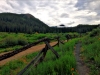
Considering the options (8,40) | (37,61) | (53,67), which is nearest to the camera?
(53,67)

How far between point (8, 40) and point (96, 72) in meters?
31.0

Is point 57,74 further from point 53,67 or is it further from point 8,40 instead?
point 8,40

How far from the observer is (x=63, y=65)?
5727 mm

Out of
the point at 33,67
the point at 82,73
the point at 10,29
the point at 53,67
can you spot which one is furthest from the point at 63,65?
the point at 10,29

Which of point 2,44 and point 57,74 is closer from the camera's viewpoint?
point 57,74

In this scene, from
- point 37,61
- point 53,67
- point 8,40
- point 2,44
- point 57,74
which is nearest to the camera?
point 57,74

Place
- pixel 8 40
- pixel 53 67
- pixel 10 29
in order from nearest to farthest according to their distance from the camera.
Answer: pixel 53 67, pixel 8 40, pixel 10 29

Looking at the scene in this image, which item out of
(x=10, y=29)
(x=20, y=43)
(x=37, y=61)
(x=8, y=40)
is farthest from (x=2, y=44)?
(x=10, y=29)

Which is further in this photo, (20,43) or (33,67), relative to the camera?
(20,43)

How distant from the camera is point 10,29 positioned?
116 meters

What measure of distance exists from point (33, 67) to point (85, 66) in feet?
7.38

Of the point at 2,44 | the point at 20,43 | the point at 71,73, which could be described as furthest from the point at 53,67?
the point at 20,43

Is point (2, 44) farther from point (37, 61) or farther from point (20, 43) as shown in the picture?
point (37, 61)

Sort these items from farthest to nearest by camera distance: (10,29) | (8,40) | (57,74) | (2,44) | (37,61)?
(10,29), (8,40), (2,44), (37,61), (57,74)
